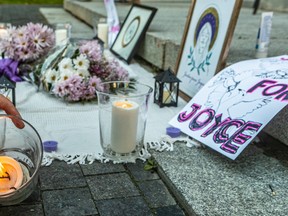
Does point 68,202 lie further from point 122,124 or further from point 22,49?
point 22,49

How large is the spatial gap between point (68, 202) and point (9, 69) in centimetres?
163

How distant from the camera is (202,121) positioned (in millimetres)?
2055

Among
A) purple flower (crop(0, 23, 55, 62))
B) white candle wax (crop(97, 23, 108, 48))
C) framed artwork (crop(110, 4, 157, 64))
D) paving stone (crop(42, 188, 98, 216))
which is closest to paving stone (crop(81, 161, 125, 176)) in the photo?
paving stone (crop(42, 188, 98, 216))

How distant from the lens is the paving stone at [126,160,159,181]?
1.81 m

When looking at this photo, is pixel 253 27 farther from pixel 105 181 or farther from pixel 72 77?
pixel 105 181

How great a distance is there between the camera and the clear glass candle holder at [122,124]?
1930mm

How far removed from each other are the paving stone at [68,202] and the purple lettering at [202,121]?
1.96 feet

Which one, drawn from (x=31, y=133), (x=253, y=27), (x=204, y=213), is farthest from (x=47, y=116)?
(x=253, y=27)

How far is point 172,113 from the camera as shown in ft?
8.24

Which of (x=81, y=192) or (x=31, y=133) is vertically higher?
(x=31, y=133)

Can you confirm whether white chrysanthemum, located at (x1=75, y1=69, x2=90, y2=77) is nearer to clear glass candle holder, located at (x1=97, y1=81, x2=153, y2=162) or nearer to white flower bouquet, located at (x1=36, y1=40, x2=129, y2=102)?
white flower bouquet, located at (x1=36, y1=40, x2=129, y2=102)

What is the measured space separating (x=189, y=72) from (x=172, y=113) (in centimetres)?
37

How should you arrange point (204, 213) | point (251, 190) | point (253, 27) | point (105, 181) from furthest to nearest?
point (253, 27) → point (105, 181) → point (251, 190) → point (204, 213)

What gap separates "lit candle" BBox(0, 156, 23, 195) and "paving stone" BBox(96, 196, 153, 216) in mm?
281
